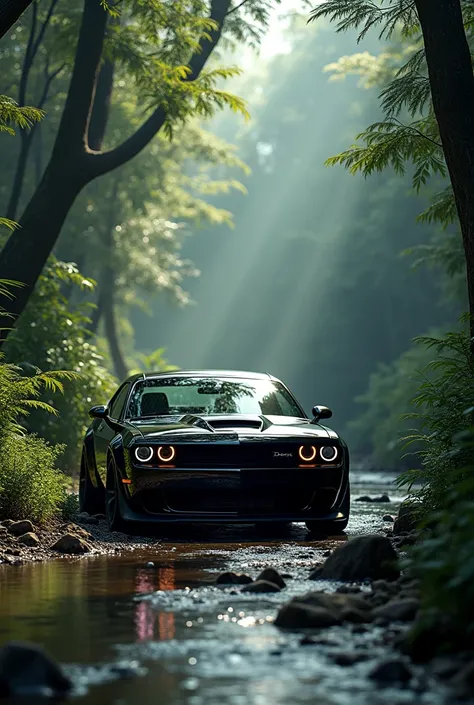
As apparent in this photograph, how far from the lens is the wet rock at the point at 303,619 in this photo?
636 cm

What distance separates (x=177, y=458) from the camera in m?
10.4

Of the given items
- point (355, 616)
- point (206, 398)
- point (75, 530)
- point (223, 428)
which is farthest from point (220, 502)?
point (355, 616)

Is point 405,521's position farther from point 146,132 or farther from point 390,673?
point 146,132

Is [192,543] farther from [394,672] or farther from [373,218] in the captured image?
[373,218]

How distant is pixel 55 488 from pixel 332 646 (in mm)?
6325

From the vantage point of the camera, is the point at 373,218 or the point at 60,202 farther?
the point at 373,218

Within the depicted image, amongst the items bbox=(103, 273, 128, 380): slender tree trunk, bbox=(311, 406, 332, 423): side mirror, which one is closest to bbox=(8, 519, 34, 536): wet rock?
bbox=(311, 406, 332, 423): side mirror

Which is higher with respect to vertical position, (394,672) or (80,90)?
(80,90)

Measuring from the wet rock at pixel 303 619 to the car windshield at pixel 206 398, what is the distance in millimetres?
5370

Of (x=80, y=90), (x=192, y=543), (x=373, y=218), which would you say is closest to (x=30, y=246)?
(x=80, y=90)

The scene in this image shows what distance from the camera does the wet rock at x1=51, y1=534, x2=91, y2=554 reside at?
33.8 ft

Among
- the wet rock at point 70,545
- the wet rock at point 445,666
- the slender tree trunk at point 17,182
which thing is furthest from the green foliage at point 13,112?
the slender tree trunk at point 17,182

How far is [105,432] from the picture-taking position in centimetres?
1210

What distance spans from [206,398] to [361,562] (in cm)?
398
